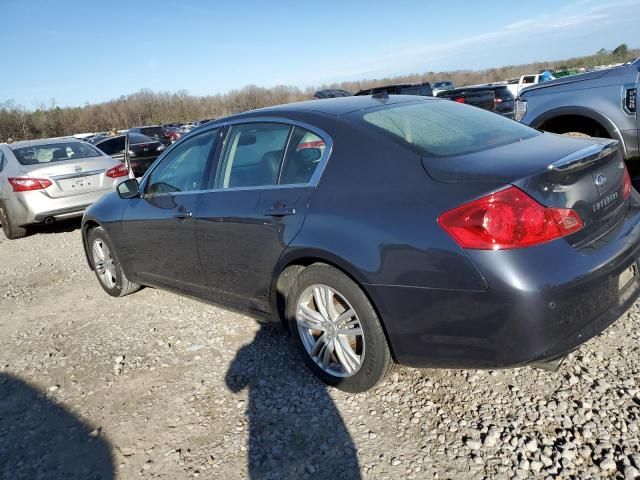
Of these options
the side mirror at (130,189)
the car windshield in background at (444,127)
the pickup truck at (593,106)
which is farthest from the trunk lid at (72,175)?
the pickup truck at (593,106)

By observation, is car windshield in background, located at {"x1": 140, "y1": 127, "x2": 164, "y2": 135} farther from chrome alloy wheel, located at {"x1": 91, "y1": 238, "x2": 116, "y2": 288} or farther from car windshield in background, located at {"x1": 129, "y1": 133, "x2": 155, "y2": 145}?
chrome alloy wheel, located at {"x1": 91, "y1": 238, "x2": 116, "y2": 288}

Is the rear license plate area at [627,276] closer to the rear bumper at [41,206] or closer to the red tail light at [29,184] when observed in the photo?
the rear bumper at [41,206]

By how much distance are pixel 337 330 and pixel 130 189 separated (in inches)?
97.9

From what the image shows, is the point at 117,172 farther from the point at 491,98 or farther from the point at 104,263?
the point at 491,98

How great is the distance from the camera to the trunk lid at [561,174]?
221 centimetres

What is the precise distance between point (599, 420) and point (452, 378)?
0.76 metres

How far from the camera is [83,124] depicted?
6006 centimetres

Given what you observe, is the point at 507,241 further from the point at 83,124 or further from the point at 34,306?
the point at 83,124

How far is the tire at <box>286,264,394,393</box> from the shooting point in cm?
256

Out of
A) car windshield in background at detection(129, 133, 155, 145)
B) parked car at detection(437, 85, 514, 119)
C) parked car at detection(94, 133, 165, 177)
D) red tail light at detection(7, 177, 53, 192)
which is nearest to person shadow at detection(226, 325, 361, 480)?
red tail light at detection(7, 177, 53, 192)

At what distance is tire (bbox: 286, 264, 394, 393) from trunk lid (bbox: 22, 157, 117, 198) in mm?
5884

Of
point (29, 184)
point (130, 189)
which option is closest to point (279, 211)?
point (130, 189)

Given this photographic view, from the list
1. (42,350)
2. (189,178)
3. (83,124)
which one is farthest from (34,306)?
(83,124)

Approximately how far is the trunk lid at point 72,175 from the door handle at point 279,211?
18.8 ft
